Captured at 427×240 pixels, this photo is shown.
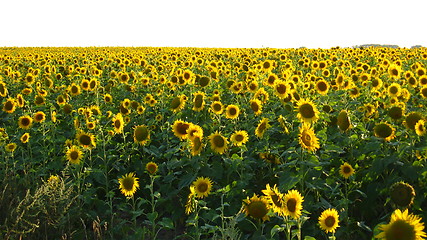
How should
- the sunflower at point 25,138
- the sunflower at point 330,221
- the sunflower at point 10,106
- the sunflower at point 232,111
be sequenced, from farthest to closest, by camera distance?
1. the sunflower at point 10,106
2. the sunflower at point 25,138
3. the sunflower at point 232,111
4. the sunflower at point 330,221

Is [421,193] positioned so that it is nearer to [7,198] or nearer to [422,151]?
[422,151]

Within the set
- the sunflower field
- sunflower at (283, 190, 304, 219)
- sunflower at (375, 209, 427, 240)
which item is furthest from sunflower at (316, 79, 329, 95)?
sunflower at (375, 209, 427, 240)

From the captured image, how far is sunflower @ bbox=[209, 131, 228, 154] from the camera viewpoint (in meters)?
4.80

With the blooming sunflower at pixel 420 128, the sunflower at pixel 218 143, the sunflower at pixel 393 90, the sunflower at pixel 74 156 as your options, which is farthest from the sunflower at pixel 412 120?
the sunflower at pixel 74 156

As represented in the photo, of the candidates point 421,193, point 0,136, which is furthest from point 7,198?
point 421,193

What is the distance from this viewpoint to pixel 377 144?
470 cm

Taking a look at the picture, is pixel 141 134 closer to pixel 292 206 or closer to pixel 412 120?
pixel 292 206

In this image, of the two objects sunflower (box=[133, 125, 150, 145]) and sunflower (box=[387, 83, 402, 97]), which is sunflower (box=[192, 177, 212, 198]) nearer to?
sunflower (box=[133, 125, 150, 145])

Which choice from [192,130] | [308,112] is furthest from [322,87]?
[192,130]

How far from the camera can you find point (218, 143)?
4.80 m

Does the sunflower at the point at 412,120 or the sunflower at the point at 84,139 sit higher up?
the sunflower at the point at 412,120

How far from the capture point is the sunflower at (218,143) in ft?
15.7

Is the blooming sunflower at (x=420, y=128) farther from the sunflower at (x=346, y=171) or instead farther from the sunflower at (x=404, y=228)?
the sunflower at (x=404, y=228)

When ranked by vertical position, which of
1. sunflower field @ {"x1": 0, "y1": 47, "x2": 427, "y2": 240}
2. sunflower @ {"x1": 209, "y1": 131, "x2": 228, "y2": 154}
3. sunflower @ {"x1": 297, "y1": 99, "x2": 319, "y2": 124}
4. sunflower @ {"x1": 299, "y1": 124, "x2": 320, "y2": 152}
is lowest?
sunflower field @ {"x1": 0, "y1": 47, "x2": 427, "y2": 240}
